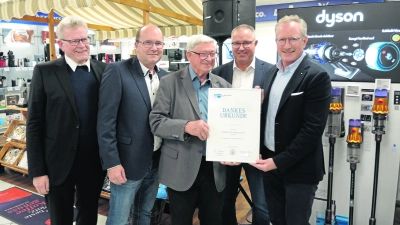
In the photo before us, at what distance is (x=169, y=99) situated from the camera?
5.85ft

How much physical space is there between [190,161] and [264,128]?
22.5 inches

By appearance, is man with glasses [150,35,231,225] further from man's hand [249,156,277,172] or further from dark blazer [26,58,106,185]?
dark blazer [26,58,106,185]

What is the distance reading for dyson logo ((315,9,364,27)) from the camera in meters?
2.58

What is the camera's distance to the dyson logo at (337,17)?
258 centimetres

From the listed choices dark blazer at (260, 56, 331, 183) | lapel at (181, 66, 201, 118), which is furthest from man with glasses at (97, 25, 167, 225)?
dark blazer at (260, 56, 331, 183)

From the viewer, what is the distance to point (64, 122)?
1.83 metres

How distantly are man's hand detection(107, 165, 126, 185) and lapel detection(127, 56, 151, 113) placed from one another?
0.39 meters

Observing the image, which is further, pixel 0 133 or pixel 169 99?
pixel 0 133

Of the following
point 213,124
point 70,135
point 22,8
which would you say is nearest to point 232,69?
point 213,124

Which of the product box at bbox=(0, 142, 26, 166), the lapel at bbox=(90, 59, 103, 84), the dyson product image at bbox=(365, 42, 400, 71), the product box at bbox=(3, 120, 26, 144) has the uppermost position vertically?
the dyson product image at bbox=(365, 42, 400, 71)

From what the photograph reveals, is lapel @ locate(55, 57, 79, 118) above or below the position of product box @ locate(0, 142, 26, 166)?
above

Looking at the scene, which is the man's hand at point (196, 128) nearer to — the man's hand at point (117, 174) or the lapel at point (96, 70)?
the man's hand at point (117, 174)

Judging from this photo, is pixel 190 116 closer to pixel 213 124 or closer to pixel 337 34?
pixel 213 124

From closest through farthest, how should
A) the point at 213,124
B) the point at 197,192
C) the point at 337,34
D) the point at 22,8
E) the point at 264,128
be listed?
the point at 213,124, the point at 197,192, the point at 264,128, the point at 337,34, the point at 22,8
